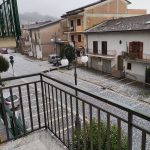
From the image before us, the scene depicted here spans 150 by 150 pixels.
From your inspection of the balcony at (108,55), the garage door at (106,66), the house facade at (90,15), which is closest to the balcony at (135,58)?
the balcony at (108,55)

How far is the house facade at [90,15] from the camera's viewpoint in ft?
74.1

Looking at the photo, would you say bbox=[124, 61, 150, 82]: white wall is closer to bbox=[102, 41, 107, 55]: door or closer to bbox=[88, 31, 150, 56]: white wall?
bbox=[88, 31, 150, 56]: white wall

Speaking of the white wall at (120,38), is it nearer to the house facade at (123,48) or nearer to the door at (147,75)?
the house facade at (123,48)

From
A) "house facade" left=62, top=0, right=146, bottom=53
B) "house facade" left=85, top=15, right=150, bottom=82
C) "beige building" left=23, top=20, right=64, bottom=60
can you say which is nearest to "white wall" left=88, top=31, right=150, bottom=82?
"house facade" left=85, top=15, right=150, bottom=82

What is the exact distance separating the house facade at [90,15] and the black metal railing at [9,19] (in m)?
18.4

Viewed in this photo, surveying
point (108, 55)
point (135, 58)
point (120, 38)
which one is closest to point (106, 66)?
point (108, 55)

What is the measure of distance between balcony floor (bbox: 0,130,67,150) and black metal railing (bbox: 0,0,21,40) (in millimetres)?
1895

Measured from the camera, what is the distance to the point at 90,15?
22.7 m

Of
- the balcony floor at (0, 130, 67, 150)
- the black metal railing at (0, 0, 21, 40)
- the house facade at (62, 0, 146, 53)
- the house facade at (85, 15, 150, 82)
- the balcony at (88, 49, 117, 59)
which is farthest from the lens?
the house facade at (62, 0, 146, 53)

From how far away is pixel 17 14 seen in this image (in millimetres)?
3598

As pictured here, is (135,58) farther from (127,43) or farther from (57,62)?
(57,62)

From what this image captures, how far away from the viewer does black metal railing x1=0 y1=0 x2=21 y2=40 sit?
11.7 feet

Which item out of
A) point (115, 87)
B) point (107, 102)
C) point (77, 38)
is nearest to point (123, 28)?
point (115, 87)

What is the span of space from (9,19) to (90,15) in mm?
20070
